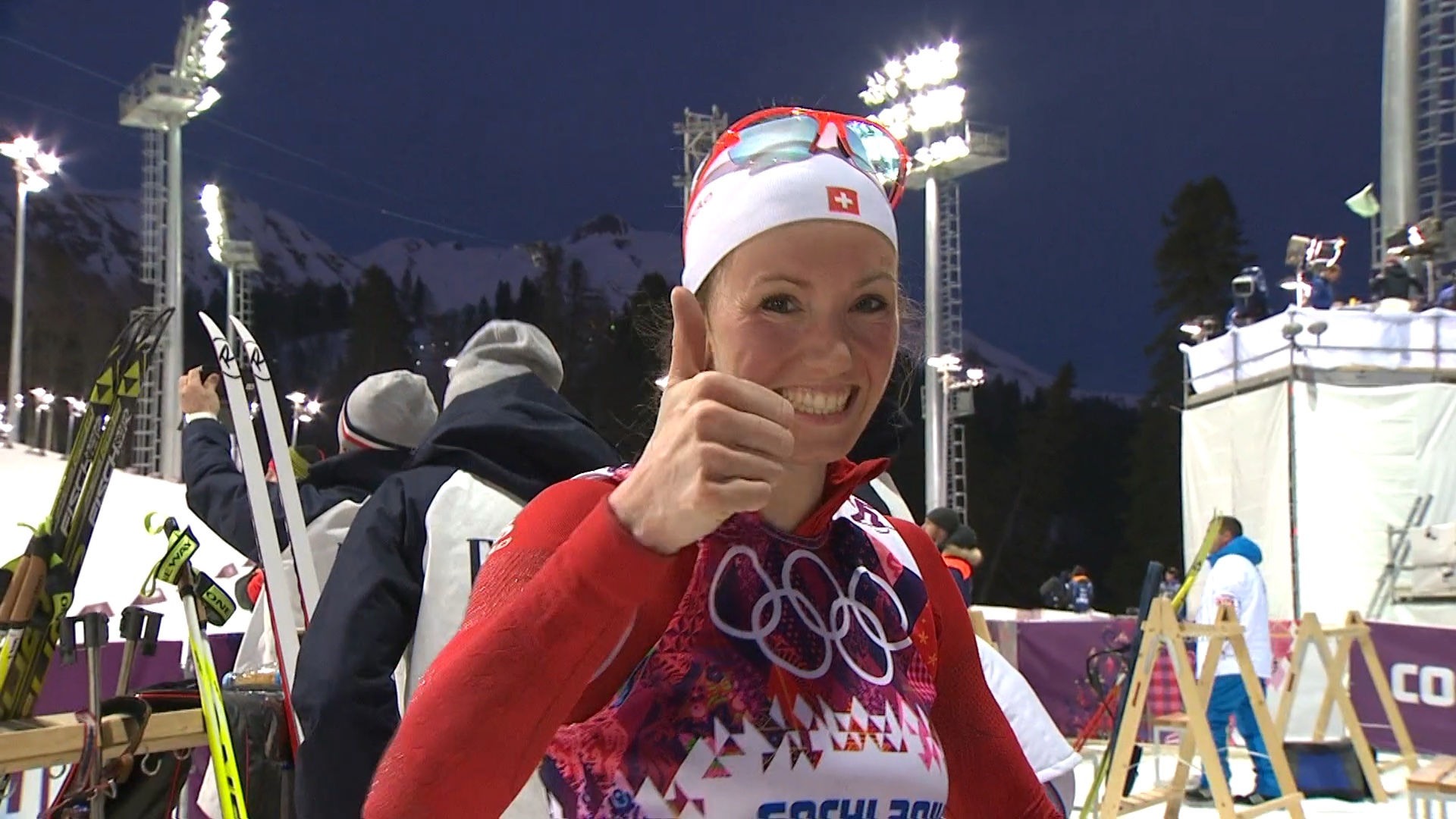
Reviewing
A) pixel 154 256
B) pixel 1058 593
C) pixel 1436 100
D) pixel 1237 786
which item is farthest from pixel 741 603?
pixel 154 256

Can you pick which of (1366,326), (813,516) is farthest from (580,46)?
(813,516)

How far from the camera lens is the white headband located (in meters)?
1.18

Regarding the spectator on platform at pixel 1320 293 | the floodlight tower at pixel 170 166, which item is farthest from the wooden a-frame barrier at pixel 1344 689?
the floodlight tower at pixel 170 166

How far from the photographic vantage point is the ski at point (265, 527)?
2.97 meters

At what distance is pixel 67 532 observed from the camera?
3.14 m

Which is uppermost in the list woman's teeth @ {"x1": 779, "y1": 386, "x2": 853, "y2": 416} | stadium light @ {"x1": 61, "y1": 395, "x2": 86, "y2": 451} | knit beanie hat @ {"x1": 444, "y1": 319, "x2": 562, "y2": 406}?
stadium light @ {"x1": 61, "y1": 395, "x2": 86, "y2": 451}

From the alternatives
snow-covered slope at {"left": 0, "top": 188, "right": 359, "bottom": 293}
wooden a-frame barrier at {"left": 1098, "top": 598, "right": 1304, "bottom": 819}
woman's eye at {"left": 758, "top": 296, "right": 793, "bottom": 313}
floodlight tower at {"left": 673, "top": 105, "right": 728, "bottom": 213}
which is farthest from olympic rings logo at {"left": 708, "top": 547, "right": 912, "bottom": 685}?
snow-covered slope at {"left": 0, "top": 188, "right": 359, "bottom": 293}

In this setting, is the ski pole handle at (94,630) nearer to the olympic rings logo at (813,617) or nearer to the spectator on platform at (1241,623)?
the olympic rings logo at (813,617)

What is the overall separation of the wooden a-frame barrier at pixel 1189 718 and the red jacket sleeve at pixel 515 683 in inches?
218

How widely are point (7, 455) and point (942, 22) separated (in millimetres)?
55469

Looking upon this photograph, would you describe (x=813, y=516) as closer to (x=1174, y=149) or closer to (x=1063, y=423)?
(x=1063, y=423)

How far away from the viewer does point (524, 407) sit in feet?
7.70

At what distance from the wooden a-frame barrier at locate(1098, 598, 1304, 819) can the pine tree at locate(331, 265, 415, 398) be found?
1808 inches

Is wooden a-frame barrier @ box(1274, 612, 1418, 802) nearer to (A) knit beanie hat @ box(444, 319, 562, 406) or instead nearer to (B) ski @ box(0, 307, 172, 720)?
(A) knit beanie hat @ box(444, 319, 562, 406)
